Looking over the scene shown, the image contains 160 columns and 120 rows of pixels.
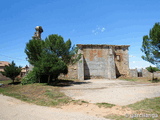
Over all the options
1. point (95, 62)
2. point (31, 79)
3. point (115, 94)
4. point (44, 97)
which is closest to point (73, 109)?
point (44, 97)

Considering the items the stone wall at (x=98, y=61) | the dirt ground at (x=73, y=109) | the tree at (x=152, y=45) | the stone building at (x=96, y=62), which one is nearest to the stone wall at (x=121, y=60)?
the stone building at (x=96, y=62)

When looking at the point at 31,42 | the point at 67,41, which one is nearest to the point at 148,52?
the point at 67,41

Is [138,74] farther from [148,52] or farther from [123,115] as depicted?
[123,115]

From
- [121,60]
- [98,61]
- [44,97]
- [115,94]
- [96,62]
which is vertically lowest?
[44,97]

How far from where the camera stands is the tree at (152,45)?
1401 cm

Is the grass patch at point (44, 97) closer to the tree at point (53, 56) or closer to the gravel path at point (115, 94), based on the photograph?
the gravel path at point (115, 94)

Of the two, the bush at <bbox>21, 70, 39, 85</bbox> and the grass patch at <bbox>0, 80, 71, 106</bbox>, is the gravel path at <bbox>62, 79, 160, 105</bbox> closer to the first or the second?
the grass patch at <bbox>0, 80, 71, 106</bbox>

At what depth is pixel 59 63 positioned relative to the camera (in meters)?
12.6

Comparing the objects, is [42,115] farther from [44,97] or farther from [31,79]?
[31,79]

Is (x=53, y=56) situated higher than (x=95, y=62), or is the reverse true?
(x=53, y=56)

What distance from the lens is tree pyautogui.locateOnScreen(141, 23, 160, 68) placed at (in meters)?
14.0

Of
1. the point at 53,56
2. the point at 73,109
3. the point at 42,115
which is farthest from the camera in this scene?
the point at 53,56

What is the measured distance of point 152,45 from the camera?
595 inches

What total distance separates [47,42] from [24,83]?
21.6 ft
